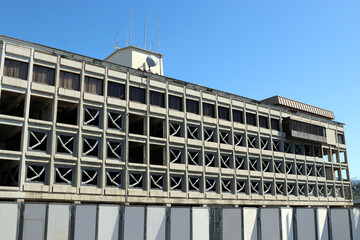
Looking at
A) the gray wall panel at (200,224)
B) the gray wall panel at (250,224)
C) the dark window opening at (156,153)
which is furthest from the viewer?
the dark window opening at (156,153)

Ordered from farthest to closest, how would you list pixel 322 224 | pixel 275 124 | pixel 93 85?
pixel 275 124
pixel 93 85
pixel 322 224

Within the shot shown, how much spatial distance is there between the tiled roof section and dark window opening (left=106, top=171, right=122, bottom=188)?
29.6 m

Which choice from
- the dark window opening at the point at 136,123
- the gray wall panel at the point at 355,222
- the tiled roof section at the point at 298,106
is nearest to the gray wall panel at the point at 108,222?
the gray wall panel at the point at 355,222

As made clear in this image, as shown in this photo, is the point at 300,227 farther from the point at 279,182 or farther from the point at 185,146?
the point at 279,182

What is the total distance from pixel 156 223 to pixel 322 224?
1291 cm

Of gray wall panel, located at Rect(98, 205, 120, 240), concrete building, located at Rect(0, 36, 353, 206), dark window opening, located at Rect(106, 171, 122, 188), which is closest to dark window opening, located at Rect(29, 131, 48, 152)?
concrete building, located at Rect(0, 36, 353, 206)

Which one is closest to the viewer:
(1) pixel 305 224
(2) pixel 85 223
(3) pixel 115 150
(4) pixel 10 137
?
(2) pixel 85 223

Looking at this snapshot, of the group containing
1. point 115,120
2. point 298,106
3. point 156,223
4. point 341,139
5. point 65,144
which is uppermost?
point 298,106

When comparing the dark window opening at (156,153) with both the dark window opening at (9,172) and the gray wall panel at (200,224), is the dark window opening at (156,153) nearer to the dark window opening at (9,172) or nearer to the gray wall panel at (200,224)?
the dark window opening at (9,172)

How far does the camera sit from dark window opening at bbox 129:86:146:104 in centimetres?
4134

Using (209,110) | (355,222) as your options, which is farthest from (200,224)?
(209,110)

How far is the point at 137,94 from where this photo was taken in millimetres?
41844

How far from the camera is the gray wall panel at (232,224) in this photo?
79.3ft

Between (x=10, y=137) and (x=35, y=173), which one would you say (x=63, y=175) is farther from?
(x=10, y=137)
